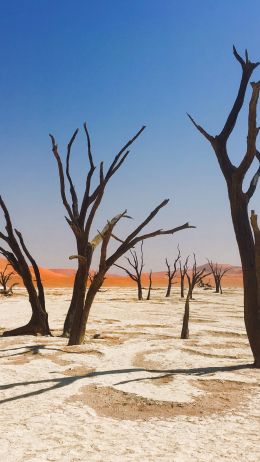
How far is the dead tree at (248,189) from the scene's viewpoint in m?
5.71

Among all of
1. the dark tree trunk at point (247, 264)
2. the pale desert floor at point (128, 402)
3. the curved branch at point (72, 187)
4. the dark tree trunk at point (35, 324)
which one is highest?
the curved branch at point (72, 187)

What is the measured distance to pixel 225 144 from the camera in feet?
20.5

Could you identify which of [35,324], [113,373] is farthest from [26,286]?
[113,373]

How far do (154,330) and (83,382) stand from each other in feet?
15.5

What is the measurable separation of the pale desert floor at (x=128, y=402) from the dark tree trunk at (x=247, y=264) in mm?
426

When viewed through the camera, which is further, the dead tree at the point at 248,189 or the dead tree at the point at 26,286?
the dead tree at the point at 26,286

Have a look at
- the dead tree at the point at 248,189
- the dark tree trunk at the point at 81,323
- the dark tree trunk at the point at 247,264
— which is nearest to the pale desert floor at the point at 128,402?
the dark tree trunk at the point at 81,323

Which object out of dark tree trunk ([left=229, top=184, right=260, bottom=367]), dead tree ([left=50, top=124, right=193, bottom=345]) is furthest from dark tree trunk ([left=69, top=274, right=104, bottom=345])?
dark tree trunk ([left=229, top=184, right=260, bottom=367])

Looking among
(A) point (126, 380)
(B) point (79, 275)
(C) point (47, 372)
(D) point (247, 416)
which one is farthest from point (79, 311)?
(D) point (247, 416)

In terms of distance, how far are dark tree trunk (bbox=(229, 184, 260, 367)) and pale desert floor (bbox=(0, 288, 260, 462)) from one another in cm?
43

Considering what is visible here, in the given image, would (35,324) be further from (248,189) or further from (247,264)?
(248,189)

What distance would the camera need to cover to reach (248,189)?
609 centimetres

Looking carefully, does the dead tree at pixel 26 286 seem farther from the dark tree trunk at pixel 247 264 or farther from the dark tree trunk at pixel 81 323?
the dark tree trunk at pixel 247 264

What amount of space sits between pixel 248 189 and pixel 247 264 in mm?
1022
